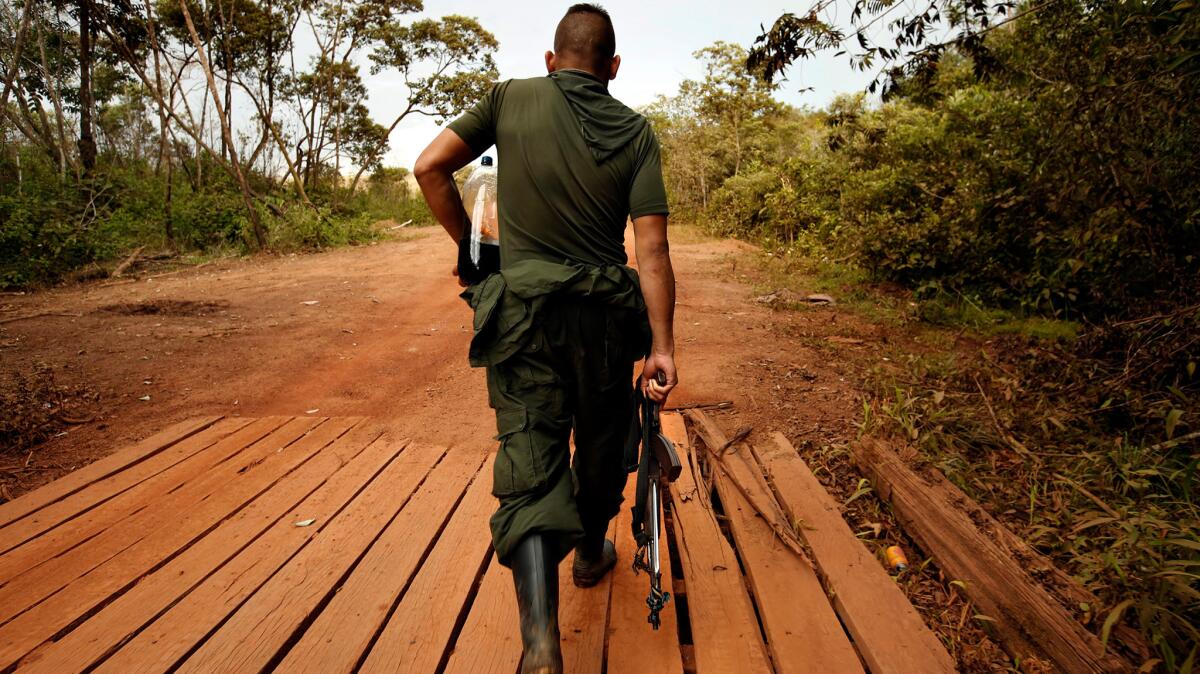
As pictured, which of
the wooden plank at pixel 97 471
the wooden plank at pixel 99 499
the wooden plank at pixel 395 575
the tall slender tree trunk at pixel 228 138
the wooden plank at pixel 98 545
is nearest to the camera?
the wooden plank at pixel 395 575

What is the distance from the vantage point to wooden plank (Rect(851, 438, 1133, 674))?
5.93ft

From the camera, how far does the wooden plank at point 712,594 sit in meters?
1.84

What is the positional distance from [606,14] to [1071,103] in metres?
4.15

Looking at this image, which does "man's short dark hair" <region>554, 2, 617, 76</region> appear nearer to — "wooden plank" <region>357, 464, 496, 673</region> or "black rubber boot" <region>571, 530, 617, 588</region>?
"black rubber boot" <region>571, 530, 617, 588</region>

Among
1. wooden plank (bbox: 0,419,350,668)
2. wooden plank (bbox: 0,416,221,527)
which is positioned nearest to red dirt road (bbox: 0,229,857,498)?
wooden plank (bbox: 0,416,221,527)

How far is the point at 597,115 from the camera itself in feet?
5.87

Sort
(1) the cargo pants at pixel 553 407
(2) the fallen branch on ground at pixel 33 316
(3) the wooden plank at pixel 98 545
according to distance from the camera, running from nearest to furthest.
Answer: (1) the cargo pants at pixel 553 407 → (3) the wooden plank at pixel 98 545 → (2) the fallen branch on ground at pixel 33 316

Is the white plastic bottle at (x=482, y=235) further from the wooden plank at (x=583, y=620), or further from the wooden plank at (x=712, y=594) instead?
the wooden plank at (x=712, y=594)

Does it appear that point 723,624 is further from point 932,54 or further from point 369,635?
point 932,54

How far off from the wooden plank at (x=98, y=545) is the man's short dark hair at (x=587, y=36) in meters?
2.50

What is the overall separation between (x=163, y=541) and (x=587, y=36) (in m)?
2.48

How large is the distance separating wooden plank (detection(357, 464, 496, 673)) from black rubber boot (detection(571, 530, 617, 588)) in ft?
1.24

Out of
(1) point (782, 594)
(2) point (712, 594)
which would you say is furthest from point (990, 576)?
(2) point (712, 594)

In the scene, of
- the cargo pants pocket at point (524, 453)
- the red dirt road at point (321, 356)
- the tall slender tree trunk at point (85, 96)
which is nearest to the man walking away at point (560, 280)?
the cargo pants pocket at point (524, 453)
